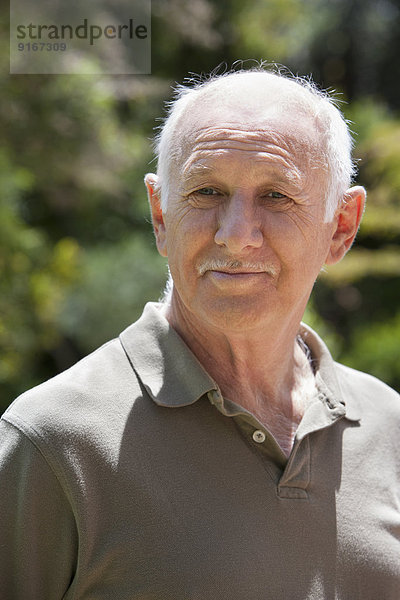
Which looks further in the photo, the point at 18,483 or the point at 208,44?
the point at 208,44

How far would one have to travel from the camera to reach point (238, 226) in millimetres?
1353

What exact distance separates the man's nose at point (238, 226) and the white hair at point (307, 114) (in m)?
0.17

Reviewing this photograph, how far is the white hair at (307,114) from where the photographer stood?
1461 millimetres

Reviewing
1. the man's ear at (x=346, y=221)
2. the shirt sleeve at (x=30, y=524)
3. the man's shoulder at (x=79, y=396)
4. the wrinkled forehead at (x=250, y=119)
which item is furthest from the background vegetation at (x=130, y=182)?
the shirt sleeve at (x=30, y=524)

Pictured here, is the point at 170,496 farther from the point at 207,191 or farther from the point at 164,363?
the point at 207,191

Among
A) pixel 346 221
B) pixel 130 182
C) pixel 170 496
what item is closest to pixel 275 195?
pixel 346 221

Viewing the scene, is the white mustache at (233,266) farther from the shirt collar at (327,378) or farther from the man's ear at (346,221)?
the shirt collar at (327,378)

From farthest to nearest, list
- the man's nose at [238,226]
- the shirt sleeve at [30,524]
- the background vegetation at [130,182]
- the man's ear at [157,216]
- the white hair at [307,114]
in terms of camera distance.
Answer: the background vegetation at [130,182] < the man's ear at [157,216] < the white hair at [307,114] < the man's nose at [238,226] < the shirt sleeve at [30,524]

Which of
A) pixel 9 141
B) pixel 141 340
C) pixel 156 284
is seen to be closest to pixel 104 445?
pixel 141 340

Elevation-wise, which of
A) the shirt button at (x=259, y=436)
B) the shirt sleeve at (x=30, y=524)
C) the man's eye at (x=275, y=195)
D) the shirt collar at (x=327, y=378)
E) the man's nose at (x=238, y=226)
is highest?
the man's eye at (x=275, y=195)

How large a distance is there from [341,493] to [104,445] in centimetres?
53

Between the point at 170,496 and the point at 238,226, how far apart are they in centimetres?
51

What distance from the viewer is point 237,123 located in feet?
4.58

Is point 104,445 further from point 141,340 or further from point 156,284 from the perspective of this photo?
point 156,284
